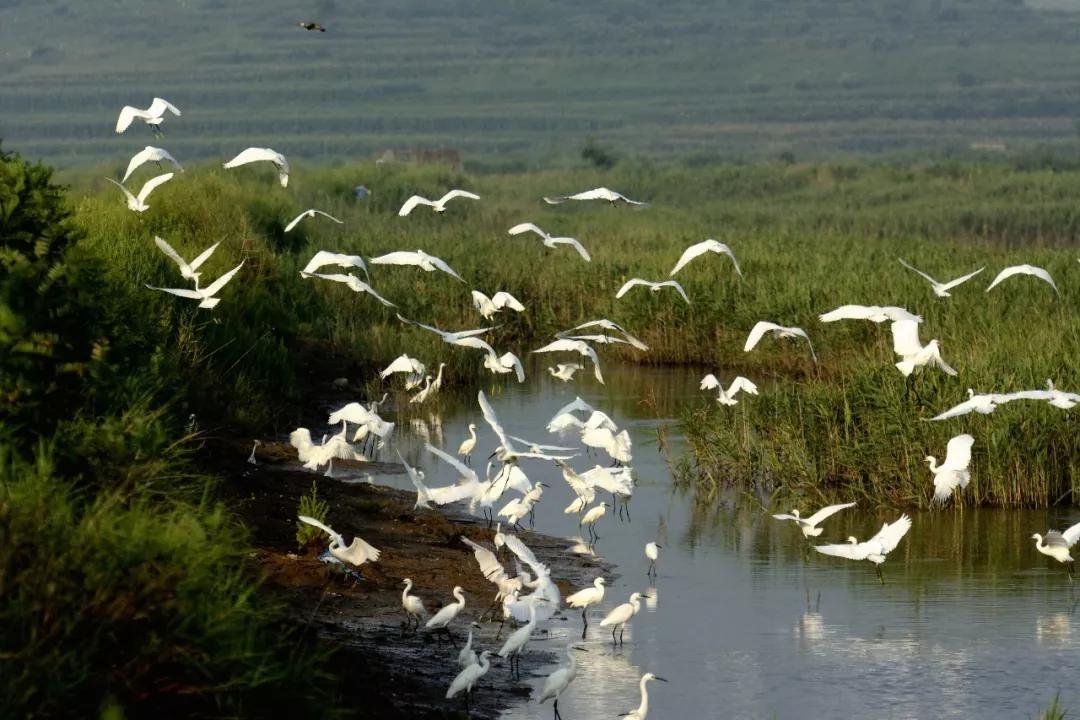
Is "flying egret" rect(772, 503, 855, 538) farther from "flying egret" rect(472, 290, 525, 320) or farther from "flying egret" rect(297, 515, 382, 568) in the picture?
"flying egret" rect(472, 290, 525, 320)

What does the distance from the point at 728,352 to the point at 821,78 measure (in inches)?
3939

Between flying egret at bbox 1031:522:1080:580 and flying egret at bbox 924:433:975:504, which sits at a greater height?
flying egret at bbox 924:433:975:504

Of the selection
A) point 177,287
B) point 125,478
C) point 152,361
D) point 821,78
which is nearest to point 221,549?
point 125,478

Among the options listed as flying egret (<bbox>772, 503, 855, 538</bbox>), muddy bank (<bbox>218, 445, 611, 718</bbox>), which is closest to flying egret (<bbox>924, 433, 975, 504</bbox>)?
flying egret (<bbox>772, 503, 855, 538</bbox>)

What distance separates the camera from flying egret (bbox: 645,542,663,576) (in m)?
10.3

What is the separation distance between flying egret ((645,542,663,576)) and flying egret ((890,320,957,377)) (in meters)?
1.96

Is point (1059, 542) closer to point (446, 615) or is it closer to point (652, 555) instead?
point (652, 555)

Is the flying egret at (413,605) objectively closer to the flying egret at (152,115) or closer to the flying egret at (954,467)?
the flying egret at (954,467)

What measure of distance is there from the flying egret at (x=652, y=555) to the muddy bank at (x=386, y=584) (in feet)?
0.86

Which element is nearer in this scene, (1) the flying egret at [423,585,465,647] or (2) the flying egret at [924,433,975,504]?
(1) the flying egret at [423,585,465,647]

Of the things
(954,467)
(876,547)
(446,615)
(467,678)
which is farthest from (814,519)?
(467,678)

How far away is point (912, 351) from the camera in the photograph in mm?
11711

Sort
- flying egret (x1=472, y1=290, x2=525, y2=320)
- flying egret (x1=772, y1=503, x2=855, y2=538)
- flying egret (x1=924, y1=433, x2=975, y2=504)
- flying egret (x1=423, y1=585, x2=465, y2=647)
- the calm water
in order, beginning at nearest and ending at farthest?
the calm water → flying egret (x1=423, y1=585, x2=465, y2=647) → flying egret (x1=772, y1=503, x2=855, y2=538) → flying egret (x1=924, y1=433, x2=975, y2=504) → flying egret (x1=472, y1=290, x2=525, y2=320)

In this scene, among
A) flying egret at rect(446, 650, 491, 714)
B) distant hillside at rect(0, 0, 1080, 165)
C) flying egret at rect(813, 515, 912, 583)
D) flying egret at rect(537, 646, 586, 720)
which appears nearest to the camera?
flying egret at rect(446, 650, 491, 714)
